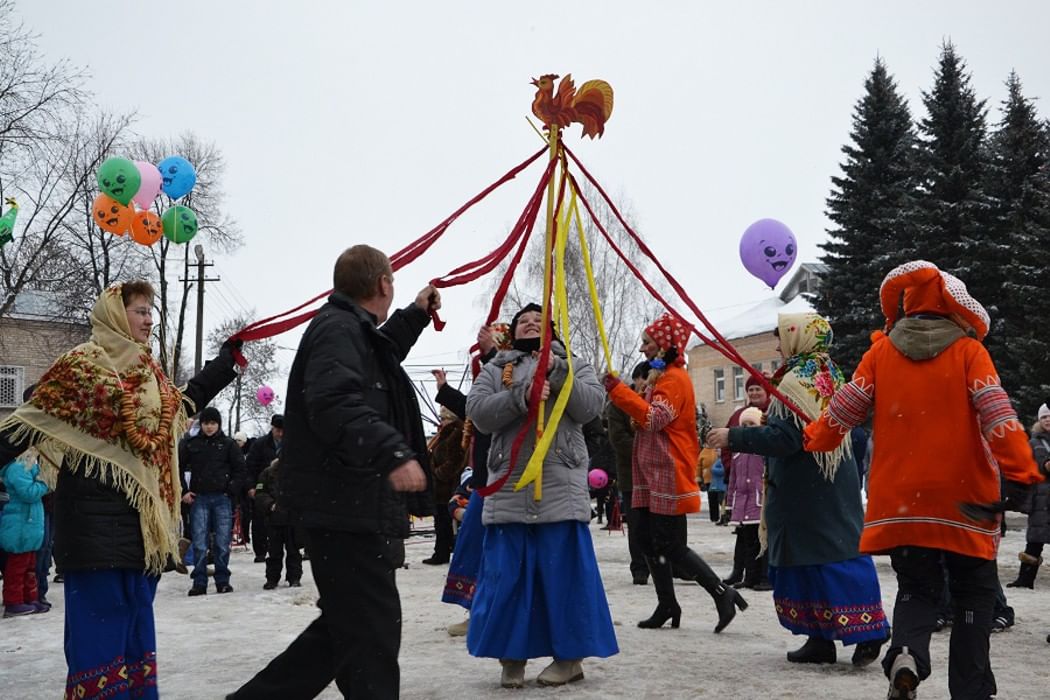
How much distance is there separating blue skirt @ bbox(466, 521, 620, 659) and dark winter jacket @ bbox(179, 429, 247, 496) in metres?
5.76

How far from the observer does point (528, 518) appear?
17.5ft

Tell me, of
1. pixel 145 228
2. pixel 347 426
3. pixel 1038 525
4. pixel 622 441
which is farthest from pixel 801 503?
pixel 145 228

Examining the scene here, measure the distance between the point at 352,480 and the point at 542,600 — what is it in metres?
1.92

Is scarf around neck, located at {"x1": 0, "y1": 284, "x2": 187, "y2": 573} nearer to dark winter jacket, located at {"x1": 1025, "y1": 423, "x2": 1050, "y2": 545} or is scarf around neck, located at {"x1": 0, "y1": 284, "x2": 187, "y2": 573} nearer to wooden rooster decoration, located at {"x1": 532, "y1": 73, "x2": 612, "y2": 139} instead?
wooden rooster decoration, located at {"x1": 532, "y1": 73, "x2": 612, "y2": 139}

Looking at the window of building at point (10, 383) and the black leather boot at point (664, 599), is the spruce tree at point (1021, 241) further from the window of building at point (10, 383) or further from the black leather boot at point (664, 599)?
the window of building at point (10, 383)

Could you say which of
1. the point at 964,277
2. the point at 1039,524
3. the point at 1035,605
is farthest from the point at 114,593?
the point at 964,277

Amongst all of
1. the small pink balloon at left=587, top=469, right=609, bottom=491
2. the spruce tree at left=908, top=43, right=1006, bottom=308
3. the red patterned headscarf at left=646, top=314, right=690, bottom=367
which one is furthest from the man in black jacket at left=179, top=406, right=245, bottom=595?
the spruce tree at left=908, top=43, right=1006, bottom=308

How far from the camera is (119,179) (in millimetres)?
13961

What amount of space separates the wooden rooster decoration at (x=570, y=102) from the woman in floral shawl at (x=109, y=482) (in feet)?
7.43

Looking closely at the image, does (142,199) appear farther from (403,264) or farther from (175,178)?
(403,264)

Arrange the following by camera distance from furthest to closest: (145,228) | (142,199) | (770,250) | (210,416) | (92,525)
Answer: (770,250) → (145,228) → (142,199) → (210,416) → (92,525)

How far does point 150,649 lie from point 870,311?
24.2 metres

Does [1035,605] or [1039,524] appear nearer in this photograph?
[1035,605]

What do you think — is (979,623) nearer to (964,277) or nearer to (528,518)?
(528,518)
